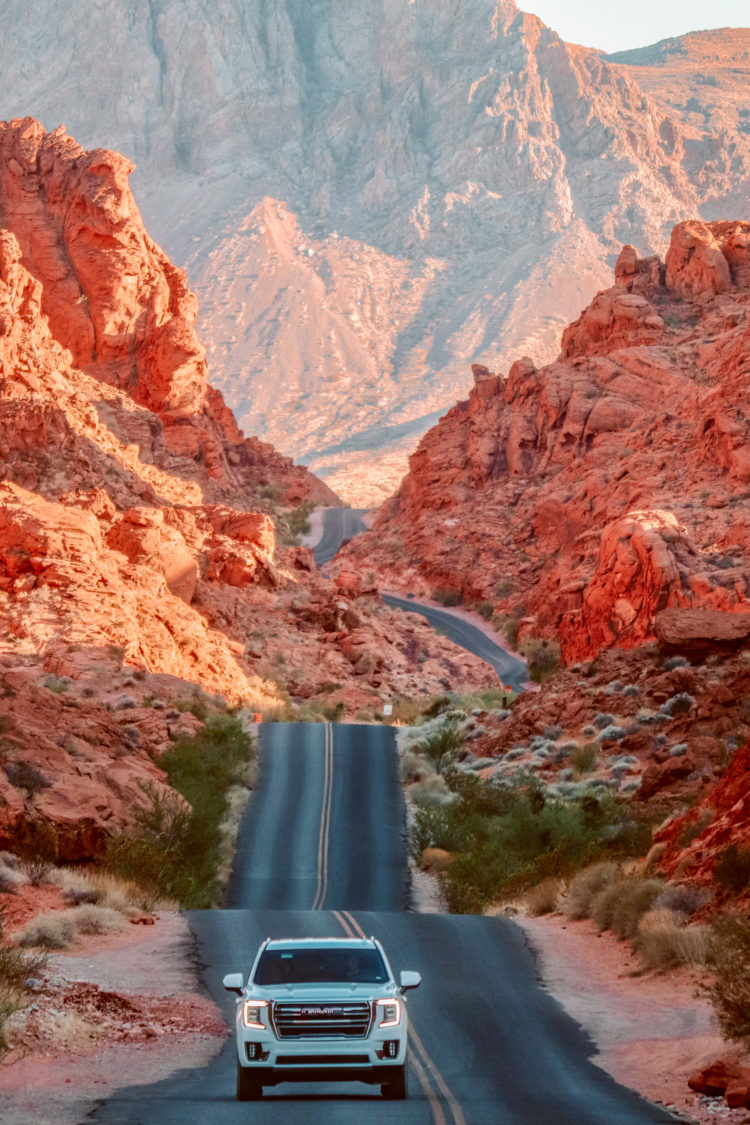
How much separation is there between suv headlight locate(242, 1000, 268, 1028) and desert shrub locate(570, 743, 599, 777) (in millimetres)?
23479

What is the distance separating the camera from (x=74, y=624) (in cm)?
4384

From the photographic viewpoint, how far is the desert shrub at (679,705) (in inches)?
1464

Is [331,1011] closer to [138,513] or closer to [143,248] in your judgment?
[138,513]

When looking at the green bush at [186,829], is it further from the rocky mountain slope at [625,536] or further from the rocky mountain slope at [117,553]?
the rocky mountain slope at [625,536]

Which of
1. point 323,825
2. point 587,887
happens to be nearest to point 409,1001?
point 587,887

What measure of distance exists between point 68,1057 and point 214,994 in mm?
4025

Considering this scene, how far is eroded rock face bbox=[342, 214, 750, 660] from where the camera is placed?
183 feet

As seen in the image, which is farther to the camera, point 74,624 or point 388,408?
point 388,408

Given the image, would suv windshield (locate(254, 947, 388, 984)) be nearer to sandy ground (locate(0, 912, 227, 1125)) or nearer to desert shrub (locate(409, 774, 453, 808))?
sandy ground (locate(0, 912, 227, 1125))

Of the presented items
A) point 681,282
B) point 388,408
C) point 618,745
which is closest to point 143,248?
point 681,282

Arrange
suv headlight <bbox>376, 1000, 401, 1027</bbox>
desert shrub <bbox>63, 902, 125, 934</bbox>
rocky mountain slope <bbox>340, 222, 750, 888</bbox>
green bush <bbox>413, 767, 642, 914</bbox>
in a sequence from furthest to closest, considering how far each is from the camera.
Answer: rocky mountain slope <bbox>340, 222, 750, 888</bbox>
green bush <bbox>413, 767, 642, 914</bbox>
desert shrub <bbox>63, 902, 125, 934</bbox>
suv headlight <bbox>376, 1000, 401, 1027</bbox>

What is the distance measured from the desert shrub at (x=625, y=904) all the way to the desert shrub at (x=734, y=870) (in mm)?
1511

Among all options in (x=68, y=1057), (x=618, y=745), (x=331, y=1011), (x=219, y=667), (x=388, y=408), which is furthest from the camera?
(x=388, y=408)

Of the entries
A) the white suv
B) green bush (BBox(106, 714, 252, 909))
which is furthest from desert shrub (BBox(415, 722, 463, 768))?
the white suv
